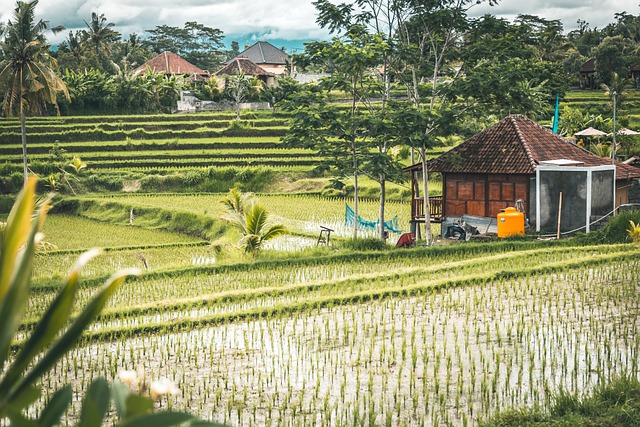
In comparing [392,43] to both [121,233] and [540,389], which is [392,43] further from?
[540,389]

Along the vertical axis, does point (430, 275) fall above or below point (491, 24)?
below

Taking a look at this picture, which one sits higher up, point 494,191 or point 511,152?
point 511,152

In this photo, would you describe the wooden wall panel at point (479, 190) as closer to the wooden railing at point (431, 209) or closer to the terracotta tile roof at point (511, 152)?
the terracotta tile roof at point (511, 152)

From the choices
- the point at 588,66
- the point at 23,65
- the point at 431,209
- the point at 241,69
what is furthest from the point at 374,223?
the point at 588,66

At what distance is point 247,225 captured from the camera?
15969mm

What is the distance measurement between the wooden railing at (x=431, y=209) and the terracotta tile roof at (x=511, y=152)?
85cm

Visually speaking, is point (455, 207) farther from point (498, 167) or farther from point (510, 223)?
point (510, 223)

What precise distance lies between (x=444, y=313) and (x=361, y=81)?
28.0 feet

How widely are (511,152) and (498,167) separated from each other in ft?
1.94

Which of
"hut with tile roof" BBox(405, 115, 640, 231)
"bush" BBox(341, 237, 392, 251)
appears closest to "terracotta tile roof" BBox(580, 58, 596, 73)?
"hut with tile roof" BBox(405, 115, 640, 231)

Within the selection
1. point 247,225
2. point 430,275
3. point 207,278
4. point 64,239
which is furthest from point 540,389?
point 64,239

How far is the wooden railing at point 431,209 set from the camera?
19.0m

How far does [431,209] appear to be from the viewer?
19.4 metres

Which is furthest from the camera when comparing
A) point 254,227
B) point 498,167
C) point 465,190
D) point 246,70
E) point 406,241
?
point 246,70
